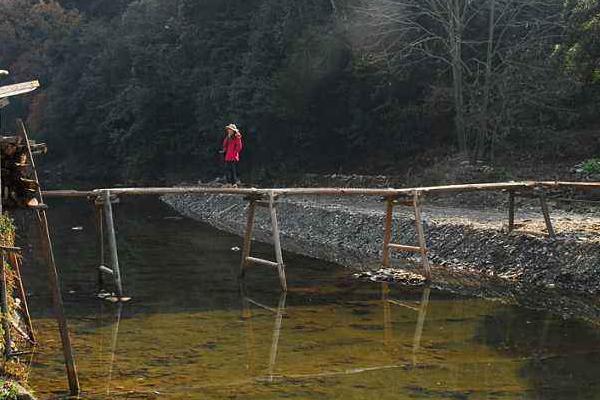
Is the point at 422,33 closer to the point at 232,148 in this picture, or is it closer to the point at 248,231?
the point at 232,148

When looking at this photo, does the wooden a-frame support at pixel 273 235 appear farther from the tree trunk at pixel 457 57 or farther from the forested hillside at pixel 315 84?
the tree trunk at pixel 457 57

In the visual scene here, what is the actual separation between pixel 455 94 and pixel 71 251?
47.4 feet

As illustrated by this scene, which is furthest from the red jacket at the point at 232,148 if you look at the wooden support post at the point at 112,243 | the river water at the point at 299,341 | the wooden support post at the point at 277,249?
the wooden support post at the point at 112,243

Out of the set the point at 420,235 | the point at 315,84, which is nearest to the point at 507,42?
the point at 315,84

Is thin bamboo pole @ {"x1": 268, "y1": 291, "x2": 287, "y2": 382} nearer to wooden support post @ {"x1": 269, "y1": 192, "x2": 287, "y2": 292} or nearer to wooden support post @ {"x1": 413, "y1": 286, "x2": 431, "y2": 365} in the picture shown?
wooden support post @ {"x1": 269, "y1": 192, "x2": 287, "y2": 292}

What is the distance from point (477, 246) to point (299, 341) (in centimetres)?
771

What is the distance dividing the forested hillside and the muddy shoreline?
14.5 feet

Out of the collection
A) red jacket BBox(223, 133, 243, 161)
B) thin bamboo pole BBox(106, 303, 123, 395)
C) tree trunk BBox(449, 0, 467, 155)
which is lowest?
thin bamboo pole BBox(106, 303, 123, 395)

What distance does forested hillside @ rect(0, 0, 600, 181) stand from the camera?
27125 millimetres

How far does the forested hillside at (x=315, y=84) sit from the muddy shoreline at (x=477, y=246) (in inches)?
175

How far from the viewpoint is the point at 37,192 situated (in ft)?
30.4

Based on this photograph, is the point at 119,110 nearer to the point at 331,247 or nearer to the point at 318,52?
the point at 318,52

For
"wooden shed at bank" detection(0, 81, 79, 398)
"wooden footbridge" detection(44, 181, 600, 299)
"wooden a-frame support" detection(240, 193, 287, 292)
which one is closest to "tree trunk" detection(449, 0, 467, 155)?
"wooden footbridge" detection(44, 181, 600, 299)

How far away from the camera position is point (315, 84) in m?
34.8
